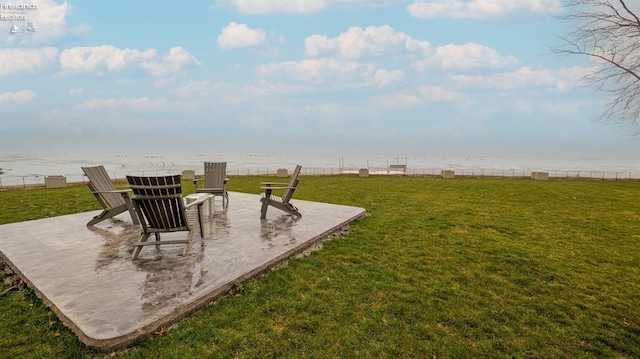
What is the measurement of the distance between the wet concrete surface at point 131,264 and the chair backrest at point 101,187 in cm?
37

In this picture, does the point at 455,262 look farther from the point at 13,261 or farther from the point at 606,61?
the point at 13,261

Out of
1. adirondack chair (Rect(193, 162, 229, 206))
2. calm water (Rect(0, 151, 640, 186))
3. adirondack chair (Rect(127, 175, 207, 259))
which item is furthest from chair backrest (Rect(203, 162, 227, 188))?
calm water (Rect(0, 151, 640, 186))

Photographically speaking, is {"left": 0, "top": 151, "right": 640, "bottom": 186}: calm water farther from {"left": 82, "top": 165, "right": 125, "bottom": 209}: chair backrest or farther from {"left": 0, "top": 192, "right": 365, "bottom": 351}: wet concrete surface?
{"left": 0, "top": 192, "right": 365, "bottom": 351}: wet concrete surface

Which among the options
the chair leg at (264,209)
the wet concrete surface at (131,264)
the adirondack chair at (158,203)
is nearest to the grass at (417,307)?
the wet concrete surface at (131,264)

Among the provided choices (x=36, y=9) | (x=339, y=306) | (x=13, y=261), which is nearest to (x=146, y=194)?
(x=13, y=261)

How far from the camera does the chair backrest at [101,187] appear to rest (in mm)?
5363

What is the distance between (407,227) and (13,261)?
5712 mm

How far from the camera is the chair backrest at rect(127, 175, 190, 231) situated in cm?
383

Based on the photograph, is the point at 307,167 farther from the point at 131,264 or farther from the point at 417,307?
the point at 417,307

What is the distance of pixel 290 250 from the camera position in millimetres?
4309

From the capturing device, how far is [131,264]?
373cm

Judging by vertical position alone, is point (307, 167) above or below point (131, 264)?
above

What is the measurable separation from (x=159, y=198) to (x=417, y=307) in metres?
3.08

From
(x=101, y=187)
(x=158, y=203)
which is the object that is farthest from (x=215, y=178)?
(x=158, y=203)
